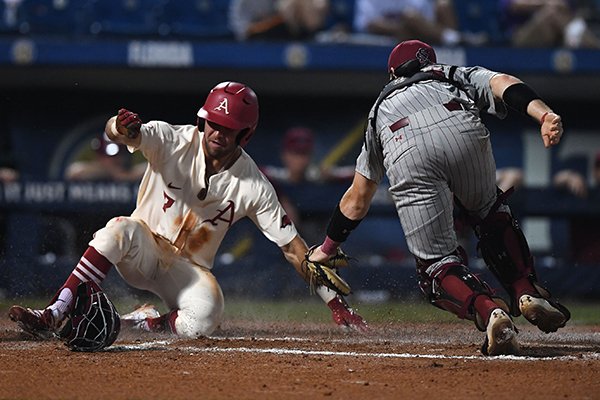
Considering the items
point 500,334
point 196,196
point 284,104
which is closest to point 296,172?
point 284,104

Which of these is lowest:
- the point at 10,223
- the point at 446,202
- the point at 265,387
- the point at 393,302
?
the point at 393,302

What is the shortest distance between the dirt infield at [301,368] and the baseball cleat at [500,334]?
0.18 ft

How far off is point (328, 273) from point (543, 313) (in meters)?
1.16

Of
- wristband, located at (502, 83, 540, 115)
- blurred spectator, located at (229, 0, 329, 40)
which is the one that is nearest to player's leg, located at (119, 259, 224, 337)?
wristband, located at (502, 83, 540, 115)

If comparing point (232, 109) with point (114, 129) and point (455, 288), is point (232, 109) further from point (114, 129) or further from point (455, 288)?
point (455, 288)

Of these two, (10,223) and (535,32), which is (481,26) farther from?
(10,223)

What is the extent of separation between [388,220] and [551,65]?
220 centimetres

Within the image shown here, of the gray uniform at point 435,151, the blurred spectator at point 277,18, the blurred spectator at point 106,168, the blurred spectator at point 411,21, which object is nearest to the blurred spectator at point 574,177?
the blurred spectator at point 411,21

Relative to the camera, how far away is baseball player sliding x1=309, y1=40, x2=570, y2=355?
476cm

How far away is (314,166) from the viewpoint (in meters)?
11.0

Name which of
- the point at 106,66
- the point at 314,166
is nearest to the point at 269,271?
the point at 314,166

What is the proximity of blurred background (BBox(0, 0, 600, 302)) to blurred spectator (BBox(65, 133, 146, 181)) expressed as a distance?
3 cm

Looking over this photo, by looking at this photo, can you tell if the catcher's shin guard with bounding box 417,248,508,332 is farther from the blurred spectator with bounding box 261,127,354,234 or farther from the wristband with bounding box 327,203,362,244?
the blurred spectator with bounding box 261,127,354,234

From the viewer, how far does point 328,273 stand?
213 inches
